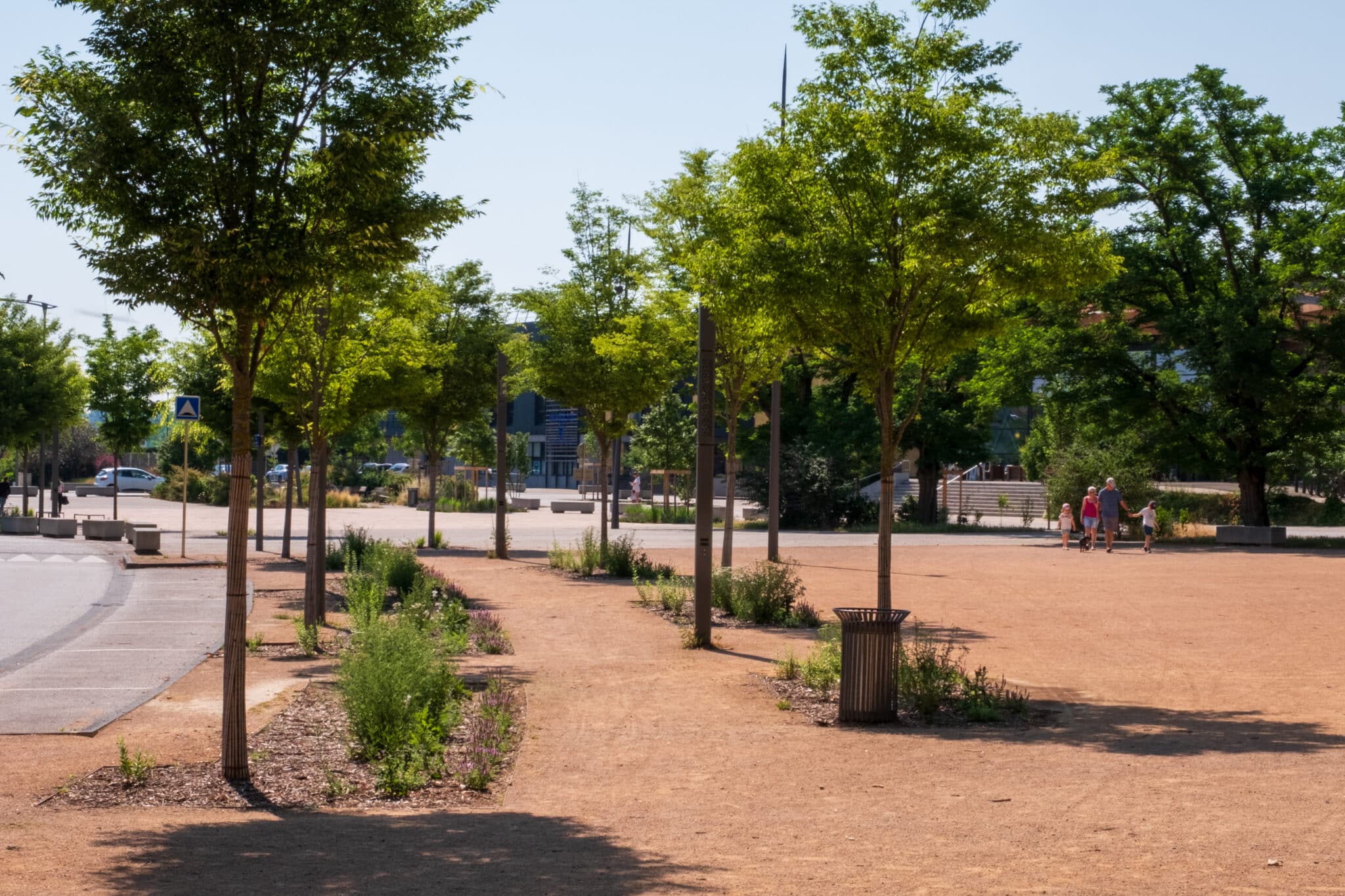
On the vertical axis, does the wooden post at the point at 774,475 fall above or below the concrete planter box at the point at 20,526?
above

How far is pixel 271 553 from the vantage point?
2958 cm

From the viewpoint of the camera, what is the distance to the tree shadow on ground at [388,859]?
5.57 m

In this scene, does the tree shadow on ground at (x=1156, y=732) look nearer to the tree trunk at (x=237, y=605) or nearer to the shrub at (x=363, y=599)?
the tree trunk at (x=237, y=605)

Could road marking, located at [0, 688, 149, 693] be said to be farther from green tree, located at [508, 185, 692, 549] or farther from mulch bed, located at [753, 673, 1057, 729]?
green tree, located at [508, 185, 692, 549]

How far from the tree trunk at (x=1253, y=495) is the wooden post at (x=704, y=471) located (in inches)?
1074

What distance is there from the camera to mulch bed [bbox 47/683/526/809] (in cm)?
762

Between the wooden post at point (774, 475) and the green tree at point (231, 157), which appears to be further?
the wooden post at point (774, 475)

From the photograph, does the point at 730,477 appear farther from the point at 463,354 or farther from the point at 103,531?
the point at 103,531

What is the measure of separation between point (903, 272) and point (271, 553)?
20858 millimetres

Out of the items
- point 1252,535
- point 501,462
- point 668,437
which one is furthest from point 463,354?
point 668,437

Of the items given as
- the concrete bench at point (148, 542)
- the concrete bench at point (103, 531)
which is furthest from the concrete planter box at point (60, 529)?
the concrete bench at point (148, 542)

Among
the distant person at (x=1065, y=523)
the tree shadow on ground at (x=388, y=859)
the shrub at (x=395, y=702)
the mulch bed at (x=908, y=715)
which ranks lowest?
the mulch bed at (x=908, y=715)

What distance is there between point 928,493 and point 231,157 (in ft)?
140

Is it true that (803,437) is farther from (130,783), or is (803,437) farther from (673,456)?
(130,783)
